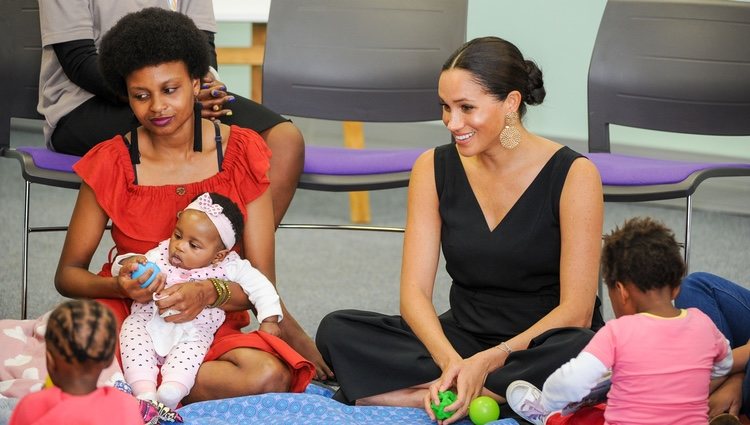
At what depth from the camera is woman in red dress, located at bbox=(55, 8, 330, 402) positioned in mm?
2422

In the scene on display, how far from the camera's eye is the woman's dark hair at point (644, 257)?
190 centimetres

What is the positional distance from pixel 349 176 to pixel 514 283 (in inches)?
27.9

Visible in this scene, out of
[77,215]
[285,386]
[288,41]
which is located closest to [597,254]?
[285,386]

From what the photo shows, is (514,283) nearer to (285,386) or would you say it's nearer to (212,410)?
(285,386)

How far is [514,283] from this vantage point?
2459 mm

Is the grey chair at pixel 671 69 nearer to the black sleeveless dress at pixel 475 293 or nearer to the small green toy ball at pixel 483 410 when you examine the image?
the black sleeveless dress at pixel 475 293

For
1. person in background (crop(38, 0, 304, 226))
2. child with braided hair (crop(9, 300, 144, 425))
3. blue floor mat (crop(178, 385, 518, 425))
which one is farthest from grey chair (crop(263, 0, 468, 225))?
child with braided hair (crop(9, 300, 144, 425))

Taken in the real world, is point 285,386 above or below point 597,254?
below

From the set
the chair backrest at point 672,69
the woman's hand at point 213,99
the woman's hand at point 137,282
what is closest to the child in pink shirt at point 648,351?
the woman's hand at point 137,282

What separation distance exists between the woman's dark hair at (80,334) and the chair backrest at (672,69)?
229 cm

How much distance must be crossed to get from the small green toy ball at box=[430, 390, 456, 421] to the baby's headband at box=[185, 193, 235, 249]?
0.58m

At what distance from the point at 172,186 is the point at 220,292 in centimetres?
30

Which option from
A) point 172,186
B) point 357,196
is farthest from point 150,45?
point 357,196

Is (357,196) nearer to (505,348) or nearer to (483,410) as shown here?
(505,348)
